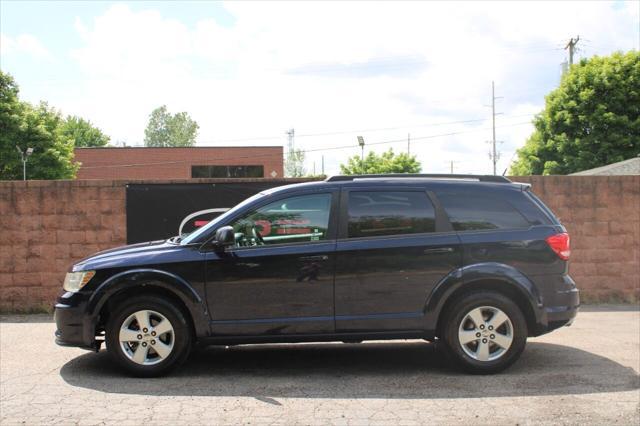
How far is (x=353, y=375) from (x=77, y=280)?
2.70 meters

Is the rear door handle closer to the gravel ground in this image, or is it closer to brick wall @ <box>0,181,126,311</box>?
the gravel ground

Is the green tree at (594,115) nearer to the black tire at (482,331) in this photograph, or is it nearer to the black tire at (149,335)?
the black tire at (482,331)

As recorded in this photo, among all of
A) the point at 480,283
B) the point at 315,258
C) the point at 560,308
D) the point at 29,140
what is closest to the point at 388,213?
the point at 315,258

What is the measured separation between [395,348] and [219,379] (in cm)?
216

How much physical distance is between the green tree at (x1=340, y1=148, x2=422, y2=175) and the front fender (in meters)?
58.7

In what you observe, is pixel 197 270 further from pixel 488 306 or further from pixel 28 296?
pixel 28 296

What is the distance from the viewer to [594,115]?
33.2m

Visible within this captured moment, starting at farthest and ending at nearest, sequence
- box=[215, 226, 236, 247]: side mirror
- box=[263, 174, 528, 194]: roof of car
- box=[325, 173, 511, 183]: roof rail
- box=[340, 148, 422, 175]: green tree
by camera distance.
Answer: box=[340, 148, 422, 175]: green tree
box=[325, 173, 511, 183]: roof rail
box=[263, 174, 528, 194]: roof of car
box=[215, 226, 236, 247]: side mirror

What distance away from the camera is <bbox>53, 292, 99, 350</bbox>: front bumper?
17.9 ft

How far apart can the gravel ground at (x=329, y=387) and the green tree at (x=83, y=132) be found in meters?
76.0

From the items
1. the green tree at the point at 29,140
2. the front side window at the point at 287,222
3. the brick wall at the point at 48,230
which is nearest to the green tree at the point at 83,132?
the green tree at the point at 29,140

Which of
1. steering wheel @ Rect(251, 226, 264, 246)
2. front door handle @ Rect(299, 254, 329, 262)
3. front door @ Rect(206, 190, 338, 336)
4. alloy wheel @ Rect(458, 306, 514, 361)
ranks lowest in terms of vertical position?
alloy wheel @ Rect(458, 306, 514, 361)

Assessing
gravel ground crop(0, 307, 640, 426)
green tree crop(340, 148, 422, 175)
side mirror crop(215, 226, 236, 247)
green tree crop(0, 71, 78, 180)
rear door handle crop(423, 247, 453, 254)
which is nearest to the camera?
gravel ground crop(0, 307, 640, 426)

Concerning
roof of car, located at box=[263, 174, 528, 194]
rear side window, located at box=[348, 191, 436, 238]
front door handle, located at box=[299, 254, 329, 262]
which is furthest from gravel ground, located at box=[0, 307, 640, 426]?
roof of car, located at box=[263, 174, 528, 194]
